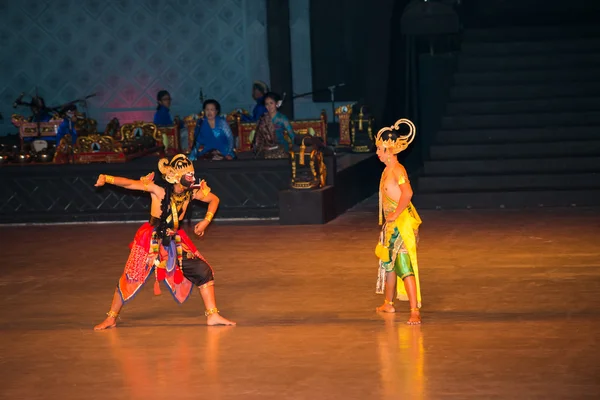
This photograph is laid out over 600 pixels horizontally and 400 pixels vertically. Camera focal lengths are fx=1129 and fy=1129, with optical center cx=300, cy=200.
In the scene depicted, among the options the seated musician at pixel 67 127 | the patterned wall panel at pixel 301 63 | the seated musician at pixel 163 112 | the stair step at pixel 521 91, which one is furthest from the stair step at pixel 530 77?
the seated musician at pixel 67 127

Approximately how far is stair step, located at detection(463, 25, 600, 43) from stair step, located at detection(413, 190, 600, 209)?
4.29 metres

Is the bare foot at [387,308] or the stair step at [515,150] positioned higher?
the stair step at [515,150]

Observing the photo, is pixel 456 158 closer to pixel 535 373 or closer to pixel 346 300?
pixel 346 300

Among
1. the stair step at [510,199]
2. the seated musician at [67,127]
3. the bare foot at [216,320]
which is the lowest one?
the stair step at [510,199]

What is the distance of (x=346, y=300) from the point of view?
9.32 meters

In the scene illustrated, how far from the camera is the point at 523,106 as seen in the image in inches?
666

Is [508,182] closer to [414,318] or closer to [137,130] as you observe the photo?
[137,130]

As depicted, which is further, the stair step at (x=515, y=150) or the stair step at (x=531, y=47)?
the stair step at (x=531, y=47)

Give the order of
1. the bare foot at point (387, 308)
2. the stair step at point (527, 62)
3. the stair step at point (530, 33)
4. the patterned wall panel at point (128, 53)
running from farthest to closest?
the patterned wall panel at point (128, 53), the stair step at point (530, 33), the stair step at point (527, 62), the bare foot at point (387, 308)

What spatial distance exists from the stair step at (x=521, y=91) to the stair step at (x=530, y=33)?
1.40m

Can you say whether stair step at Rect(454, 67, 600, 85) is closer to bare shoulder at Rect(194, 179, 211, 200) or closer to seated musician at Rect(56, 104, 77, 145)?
seated musician at Rect(56, 104, 77, 145)

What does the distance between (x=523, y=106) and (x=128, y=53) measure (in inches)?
311

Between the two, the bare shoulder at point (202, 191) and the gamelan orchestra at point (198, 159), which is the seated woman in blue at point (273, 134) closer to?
the gamelan orchestra at point (198, 159)

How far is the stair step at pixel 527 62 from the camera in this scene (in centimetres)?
1755
